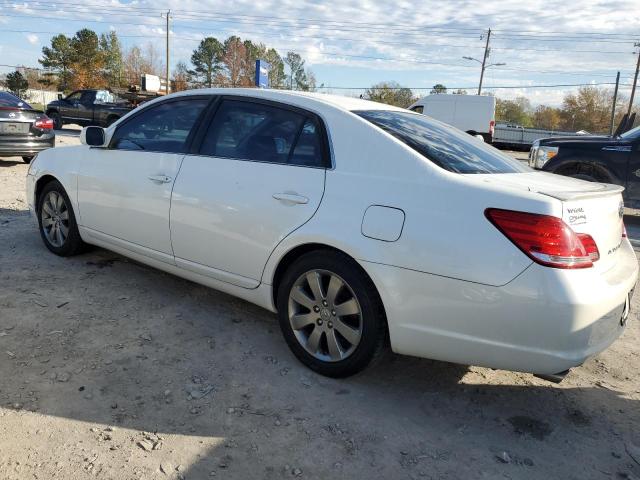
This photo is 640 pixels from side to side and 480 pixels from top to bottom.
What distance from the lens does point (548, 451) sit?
8.25 ft

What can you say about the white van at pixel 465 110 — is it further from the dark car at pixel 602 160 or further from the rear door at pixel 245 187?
the rear door at pixel 245 187

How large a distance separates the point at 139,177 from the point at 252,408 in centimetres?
203

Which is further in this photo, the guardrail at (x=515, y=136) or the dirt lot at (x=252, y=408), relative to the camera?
the guardrail at (x=515, y=136)

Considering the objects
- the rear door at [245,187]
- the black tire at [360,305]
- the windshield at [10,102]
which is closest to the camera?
the black tire at [360,305]

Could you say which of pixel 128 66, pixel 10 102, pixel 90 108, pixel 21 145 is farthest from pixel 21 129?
pixel 128 66

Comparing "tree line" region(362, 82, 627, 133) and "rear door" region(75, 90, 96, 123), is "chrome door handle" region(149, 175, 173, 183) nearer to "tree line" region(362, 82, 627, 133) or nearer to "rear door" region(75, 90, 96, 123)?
"rear door" region(75, 90, 96, 123)

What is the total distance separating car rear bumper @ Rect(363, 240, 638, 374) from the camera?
233 centimetres

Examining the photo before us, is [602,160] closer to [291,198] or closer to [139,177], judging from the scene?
[291,198]

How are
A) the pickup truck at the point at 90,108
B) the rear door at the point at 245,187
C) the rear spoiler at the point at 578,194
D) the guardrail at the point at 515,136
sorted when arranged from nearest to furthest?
the rear spoiler at the point at 578,194 < the rear door at the point at 245,187 < the pickup truck at the point at 90,108 < the guardrail at the point at 515,136

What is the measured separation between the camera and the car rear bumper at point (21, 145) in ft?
31.0

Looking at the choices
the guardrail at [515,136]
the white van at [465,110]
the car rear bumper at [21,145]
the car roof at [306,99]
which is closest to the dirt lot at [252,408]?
the car roof at [306,99]

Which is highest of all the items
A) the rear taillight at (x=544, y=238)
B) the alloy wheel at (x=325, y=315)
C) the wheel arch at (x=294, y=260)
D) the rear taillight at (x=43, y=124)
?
the rear taillight at (x=43, y=124)

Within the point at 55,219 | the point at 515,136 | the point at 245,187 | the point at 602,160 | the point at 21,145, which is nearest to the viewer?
the point at 245,187

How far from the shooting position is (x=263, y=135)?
3.36 meters
